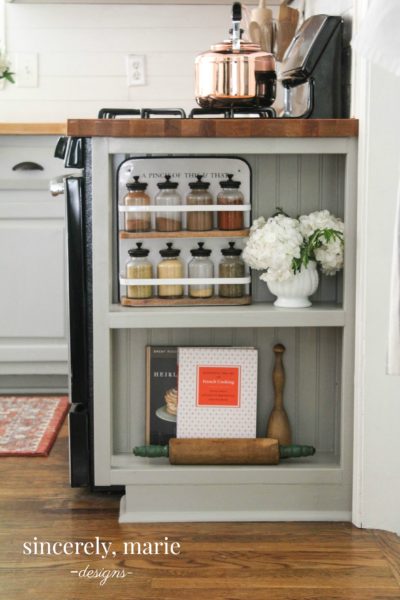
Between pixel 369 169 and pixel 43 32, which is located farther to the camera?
pixel 43 32

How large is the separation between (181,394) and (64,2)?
2432 mm

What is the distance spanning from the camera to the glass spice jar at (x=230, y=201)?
2.38 m

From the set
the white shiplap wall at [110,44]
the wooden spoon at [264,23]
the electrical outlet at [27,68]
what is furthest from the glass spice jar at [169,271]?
the electrical outlet at [27,68]

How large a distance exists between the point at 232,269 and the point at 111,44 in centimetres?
217

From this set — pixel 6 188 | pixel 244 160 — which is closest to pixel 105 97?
pixel 6 188

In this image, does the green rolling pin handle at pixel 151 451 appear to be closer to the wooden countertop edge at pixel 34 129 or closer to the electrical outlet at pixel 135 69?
the wooden countertop edge at pixel 34 129

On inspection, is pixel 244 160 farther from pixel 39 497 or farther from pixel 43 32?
pixel 43 32

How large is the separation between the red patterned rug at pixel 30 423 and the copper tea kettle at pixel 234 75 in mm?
1205

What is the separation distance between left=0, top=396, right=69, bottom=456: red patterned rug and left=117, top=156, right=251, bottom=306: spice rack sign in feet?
2.61

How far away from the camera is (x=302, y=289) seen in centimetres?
233

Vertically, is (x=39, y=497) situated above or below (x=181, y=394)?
below

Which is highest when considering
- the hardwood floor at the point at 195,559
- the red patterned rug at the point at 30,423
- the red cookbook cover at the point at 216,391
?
the red cookbook cover at the point at 216,391

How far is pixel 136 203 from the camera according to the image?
2.34 metres

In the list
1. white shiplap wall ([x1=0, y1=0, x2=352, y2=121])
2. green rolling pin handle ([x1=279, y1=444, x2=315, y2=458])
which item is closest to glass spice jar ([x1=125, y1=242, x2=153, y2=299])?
green rolling pin handle ([x1=279, y1=444, x2=315, y2=458])
